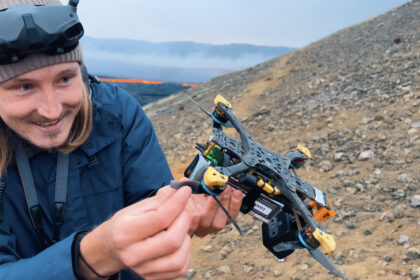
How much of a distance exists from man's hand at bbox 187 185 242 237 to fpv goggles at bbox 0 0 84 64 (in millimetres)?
1328

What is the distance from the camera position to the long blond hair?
2.45 m

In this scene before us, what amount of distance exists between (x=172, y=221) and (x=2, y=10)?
5.38ft

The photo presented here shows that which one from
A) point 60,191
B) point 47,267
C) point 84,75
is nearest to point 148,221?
point 47,267

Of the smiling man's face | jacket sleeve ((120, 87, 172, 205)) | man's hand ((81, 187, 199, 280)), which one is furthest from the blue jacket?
man's hand ((81, 187, 199, 280))

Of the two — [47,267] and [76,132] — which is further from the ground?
[76,132]

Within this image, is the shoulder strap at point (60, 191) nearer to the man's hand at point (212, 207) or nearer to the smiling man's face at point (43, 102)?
the smiling man's face at point (43, 102)

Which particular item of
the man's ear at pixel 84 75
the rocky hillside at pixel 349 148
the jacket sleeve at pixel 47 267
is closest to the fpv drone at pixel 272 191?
the jacket sleeve at pixel 47 267

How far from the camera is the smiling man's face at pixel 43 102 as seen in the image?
87.0 inches

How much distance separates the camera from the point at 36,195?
8.08ft

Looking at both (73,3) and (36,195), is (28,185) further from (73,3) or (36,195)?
(73,3)

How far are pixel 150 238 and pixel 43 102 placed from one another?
116 centimetres

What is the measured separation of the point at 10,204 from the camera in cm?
247

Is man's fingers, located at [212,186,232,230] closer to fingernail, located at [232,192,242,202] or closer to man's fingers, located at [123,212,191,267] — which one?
fingernail, located at [232,192,242,202]

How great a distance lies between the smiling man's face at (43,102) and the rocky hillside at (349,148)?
4.21 m
